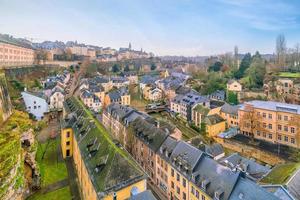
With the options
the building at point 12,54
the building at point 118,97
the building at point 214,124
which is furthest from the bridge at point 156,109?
the building at point 12,54

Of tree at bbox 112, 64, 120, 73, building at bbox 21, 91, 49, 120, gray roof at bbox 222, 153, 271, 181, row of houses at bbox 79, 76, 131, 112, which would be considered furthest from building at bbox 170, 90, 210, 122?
tree at bbox 112, 64, 120, 73

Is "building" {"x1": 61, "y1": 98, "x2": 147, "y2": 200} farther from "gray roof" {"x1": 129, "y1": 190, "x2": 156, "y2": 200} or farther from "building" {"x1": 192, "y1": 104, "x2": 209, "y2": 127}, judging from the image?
"building" {"x1": 192, "y1": 104, "x2": 209, "y2": 127}

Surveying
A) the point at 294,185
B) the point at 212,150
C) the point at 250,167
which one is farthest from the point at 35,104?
the point at 294,185

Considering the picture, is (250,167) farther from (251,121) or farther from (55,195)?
(55,195)

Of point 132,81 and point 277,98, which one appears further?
point 132,81

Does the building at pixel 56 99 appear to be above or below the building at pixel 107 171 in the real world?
above

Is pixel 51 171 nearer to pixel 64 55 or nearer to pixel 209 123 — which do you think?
pixel 209 123

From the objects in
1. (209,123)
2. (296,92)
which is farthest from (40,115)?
(296,92)

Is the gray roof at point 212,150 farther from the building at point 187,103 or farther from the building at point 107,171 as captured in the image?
the building at point 187,103
